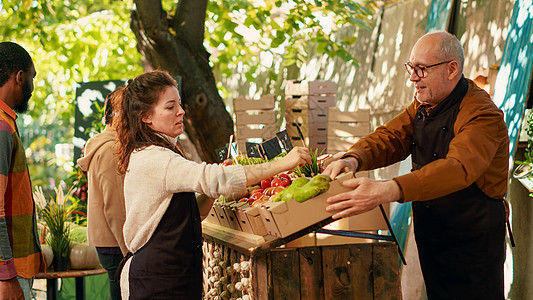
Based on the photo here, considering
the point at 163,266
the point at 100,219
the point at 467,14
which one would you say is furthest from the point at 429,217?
the point at 467,14

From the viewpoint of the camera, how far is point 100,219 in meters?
3.69

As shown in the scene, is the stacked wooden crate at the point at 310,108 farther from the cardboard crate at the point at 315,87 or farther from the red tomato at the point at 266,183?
the red tomato at the point at 266,183

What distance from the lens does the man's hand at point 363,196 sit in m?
2.49

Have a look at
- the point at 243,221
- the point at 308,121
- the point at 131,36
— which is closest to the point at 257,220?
the point at 243,221

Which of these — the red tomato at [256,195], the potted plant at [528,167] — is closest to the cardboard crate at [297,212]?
the red tomato at [256,195]

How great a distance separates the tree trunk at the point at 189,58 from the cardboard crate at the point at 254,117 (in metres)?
0.48

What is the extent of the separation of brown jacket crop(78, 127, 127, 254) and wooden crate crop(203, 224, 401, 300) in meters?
1.03

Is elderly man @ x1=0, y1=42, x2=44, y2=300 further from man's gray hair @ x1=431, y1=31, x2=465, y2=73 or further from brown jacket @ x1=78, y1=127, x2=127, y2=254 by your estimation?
man's gray hair @ x1=431, y1=31, x2=465, y2=73

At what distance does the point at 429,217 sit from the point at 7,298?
2047 mm

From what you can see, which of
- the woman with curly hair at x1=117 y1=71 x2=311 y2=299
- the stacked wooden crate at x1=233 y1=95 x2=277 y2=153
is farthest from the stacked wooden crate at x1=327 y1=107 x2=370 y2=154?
the woman with curly hair at x1=117 y1=71 x2=311 y2=299

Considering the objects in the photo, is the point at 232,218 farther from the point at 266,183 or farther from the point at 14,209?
the point at 14,209

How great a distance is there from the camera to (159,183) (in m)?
2.49

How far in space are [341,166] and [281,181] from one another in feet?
1.54

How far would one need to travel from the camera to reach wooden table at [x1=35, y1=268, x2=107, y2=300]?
13.7 ft
